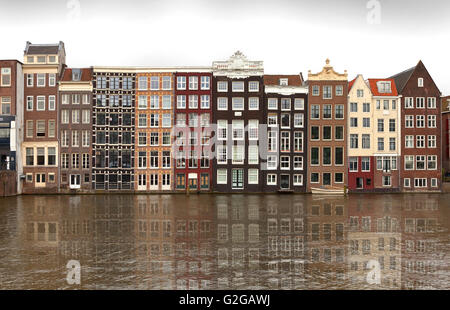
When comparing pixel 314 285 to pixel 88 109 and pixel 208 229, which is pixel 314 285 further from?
pixel 88 109

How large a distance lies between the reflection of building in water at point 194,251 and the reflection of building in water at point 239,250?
1.55ft

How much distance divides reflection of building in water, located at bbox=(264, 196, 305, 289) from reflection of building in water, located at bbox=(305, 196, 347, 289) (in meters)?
0.39

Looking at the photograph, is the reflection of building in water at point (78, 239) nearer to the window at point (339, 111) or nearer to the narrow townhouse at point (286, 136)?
the narrow townhouse at point (286, 136)

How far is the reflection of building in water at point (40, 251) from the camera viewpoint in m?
13.8

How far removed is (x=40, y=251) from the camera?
18.7 meters

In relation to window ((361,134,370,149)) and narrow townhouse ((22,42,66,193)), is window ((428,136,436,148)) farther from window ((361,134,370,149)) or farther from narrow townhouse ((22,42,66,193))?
narrow townhouse ((22,42,66,193))

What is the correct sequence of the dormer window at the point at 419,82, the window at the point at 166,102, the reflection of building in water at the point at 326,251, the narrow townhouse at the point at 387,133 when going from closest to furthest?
the reflection of building in water at the point at 326,251, the window at the point at 166,102, the narrow townhouse at the point at 387,133, the dormer window at the point at 419,82

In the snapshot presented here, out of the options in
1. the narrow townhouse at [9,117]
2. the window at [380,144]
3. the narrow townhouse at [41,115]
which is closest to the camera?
the narrow townhouse at [9,117]

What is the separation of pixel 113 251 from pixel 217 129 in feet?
145

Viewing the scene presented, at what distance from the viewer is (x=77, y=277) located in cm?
1409

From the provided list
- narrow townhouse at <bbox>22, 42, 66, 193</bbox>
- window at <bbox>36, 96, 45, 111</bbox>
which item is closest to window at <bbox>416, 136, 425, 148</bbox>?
narrow townhouse at <bbox>22, 42, 66, 193</bbox>

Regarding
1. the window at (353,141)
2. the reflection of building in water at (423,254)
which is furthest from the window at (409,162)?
the reflection of building in water at (423,254)

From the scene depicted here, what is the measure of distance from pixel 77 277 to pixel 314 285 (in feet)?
28.0
